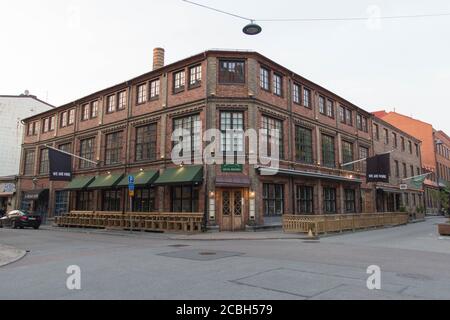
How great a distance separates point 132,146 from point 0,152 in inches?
1069

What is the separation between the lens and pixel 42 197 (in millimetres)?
34250

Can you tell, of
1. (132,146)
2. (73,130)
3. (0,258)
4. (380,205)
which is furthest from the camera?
(380,205)

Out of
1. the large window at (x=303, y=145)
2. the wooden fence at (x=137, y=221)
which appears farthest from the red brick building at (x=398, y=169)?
the wooden fence at (x=137, y=221)

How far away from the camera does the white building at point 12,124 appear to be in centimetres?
4359

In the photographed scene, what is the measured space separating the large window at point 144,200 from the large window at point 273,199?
302 inches

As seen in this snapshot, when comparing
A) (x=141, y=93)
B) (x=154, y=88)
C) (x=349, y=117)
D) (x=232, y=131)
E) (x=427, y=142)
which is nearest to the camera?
(x=232, y=131)

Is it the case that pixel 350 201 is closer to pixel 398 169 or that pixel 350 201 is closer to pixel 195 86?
pixel 398 169

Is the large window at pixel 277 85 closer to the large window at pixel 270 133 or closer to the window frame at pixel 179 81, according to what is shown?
the large window at pixel 270 133

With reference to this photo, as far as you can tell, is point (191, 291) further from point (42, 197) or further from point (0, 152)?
point (0, 152)

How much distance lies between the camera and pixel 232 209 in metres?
21.2

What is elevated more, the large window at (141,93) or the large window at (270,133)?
the large window at (141,93)

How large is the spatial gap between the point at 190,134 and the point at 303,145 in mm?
8888

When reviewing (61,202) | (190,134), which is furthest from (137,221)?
(61,202)
